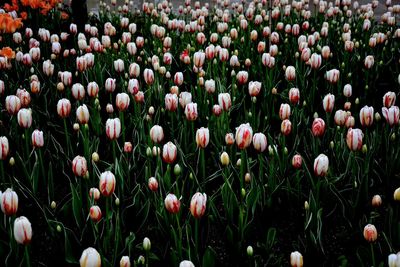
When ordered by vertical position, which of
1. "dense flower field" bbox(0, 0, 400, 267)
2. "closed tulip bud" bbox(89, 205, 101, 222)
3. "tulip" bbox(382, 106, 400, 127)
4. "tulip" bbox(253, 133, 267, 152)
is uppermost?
"tulip" bbox(382, 106, 400, 127)

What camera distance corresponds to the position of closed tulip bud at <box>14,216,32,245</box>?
151 centimetres

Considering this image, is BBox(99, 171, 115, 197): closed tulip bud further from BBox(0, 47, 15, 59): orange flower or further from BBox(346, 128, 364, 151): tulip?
BBox(0, 47, 15, 59): orange flower

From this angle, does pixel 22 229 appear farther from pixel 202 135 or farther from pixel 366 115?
pixel 366 115

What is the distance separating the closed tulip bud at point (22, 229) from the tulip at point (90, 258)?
0.71ft

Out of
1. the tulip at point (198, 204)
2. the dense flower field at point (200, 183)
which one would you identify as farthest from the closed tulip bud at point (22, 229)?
the tulip at point (198, 204)

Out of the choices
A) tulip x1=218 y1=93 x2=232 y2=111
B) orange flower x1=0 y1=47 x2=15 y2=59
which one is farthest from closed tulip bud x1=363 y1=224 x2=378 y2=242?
orange flower x1=0 y1=47 x2=15 y2=59

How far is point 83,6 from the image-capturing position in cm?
474

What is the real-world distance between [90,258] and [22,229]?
0.25 metres

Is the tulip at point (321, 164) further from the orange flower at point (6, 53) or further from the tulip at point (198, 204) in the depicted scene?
the orange flower at point (6, 53)

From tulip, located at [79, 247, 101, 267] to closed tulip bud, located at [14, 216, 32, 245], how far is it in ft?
0.71

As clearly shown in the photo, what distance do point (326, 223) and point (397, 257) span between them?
0.78m

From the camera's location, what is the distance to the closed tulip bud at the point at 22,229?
1507 millimetres

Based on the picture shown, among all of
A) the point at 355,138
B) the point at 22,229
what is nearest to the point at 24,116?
the point at 22,229

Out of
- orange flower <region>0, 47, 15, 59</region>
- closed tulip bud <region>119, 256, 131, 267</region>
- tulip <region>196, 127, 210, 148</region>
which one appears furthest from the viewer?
orange flower <region>0, 47, 15, 59</region>
